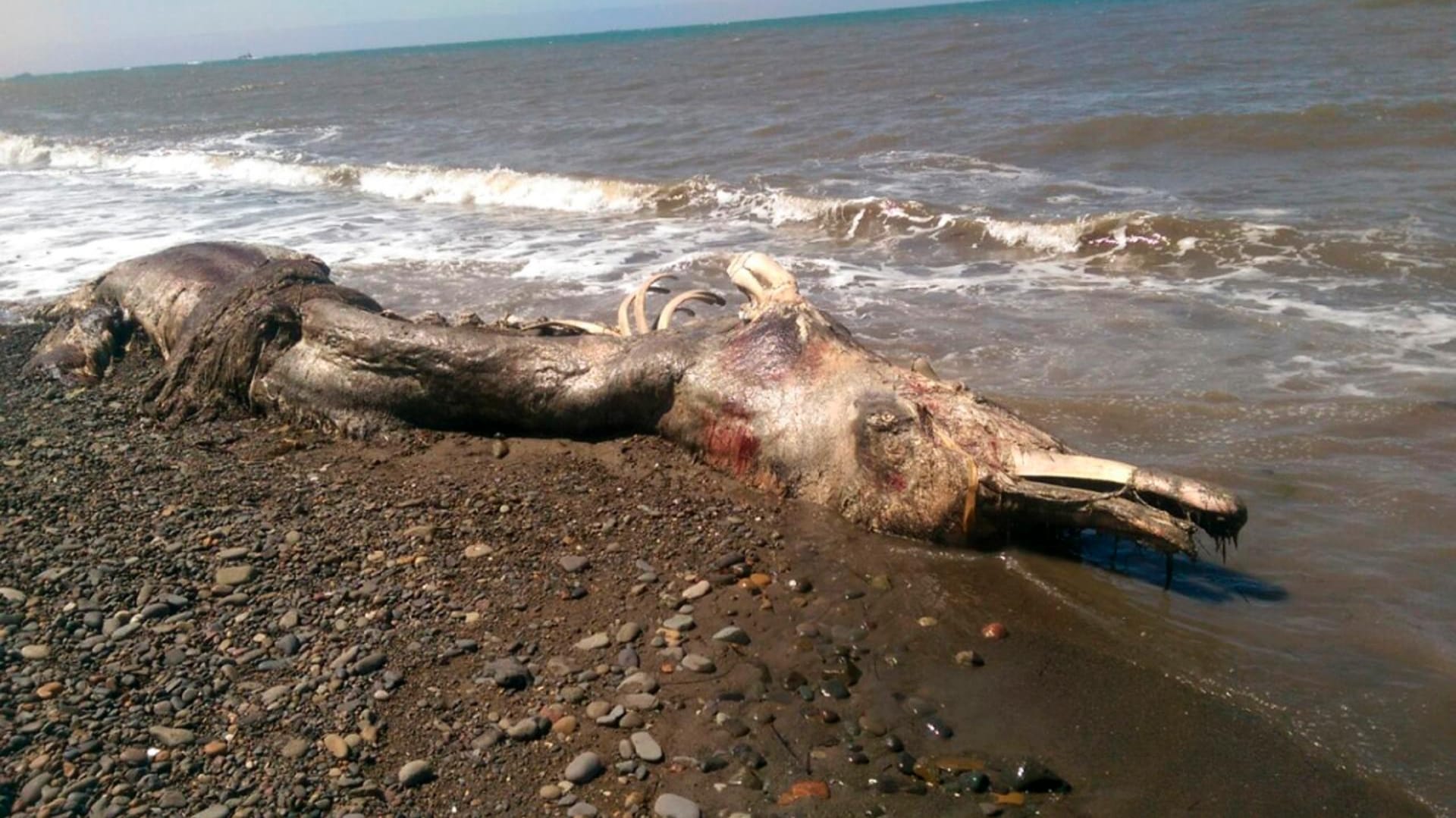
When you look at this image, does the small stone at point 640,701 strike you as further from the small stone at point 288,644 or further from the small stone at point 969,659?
the small stone at point 288,644

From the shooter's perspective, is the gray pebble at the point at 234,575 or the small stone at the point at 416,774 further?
the gray pebble at the point at 234,575

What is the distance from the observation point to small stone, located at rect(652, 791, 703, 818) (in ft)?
11.0

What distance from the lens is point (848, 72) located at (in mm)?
31375

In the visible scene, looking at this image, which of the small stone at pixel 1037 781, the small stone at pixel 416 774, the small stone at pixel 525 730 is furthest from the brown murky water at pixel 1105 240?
the small stone at pixel 416 774

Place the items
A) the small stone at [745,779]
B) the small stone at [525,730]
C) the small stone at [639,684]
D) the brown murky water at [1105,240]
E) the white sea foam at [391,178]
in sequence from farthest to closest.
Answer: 1. the white sea foam at [391,178]
2. the brown murky water at [1105,240]
3. the small stone at [639,684]
4. the small stone at [525,730]
5. the small stone at [745,779]

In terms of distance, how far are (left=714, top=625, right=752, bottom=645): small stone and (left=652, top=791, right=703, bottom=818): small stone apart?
922 mm

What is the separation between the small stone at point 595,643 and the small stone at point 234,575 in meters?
1.70

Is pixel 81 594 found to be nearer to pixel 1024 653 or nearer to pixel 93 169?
pixel 1024 653

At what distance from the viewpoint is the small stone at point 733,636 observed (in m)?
4.27

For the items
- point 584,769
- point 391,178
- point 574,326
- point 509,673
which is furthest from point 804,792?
point 391,178

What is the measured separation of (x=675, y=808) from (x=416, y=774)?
89 cm

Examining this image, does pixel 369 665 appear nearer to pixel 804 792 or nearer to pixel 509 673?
pixel 509 673

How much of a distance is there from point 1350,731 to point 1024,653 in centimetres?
112

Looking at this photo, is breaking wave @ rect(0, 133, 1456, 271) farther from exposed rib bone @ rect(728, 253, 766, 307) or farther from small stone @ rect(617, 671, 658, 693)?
small stone @ rect(617, 671, 658, 693)
